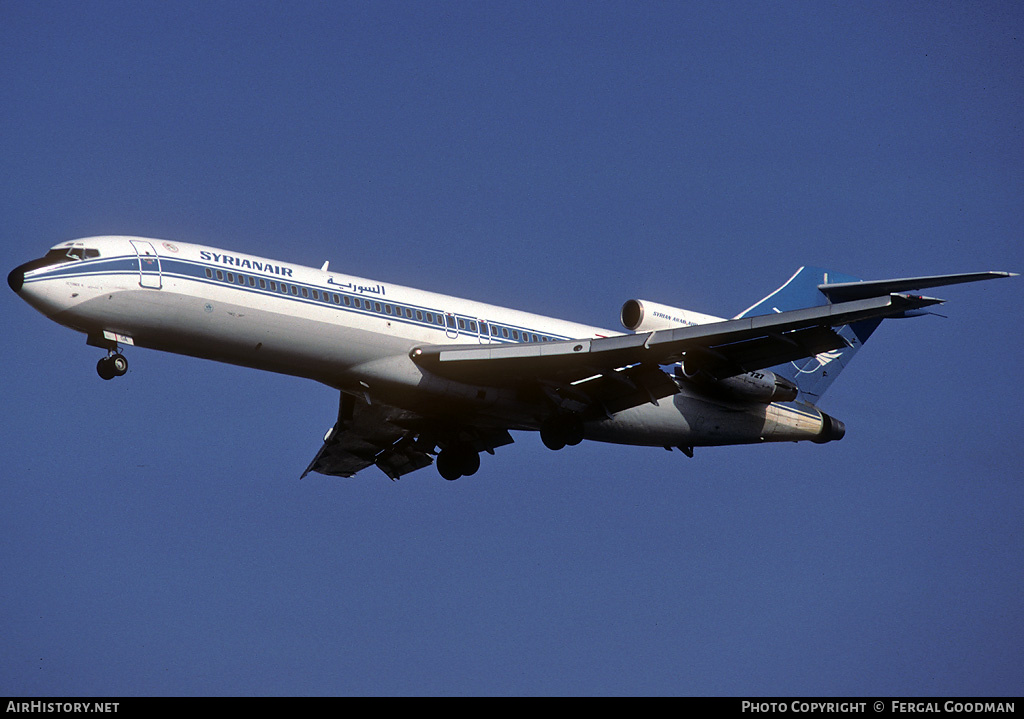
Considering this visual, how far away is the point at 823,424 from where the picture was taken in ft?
105

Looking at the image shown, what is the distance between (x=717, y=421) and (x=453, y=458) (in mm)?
6350

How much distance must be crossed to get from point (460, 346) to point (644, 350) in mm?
3875

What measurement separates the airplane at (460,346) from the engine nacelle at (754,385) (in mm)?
48

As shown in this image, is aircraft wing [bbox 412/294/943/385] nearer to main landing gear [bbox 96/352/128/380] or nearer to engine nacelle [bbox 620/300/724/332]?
engine nacelle [bbox 620/300/724/332]

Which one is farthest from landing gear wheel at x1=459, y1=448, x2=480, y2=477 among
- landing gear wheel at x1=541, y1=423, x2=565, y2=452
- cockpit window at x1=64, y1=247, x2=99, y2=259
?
cockpit window at x1=64, y1=247, x2=99, y2=259

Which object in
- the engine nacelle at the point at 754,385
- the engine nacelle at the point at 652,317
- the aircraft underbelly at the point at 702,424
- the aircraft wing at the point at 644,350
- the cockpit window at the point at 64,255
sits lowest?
the aircraft underbelly at the point at 702,424

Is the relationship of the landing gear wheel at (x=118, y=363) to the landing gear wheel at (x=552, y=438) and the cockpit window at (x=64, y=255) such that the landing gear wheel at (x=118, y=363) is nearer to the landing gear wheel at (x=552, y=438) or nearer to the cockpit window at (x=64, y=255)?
the cockpit window at (x=64, y=255)

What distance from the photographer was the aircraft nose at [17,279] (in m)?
24.1

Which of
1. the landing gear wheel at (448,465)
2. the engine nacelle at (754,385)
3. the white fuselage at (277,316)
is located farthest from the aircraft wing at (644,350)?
the landing gear wheel at (448,465)

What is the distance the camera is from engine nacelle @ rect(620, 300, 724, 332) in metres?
29.2

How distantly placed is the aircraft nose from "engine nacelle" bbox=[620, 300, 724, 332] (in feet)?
42.3

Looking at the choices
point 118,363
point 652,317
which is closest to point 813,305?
point 652,317
